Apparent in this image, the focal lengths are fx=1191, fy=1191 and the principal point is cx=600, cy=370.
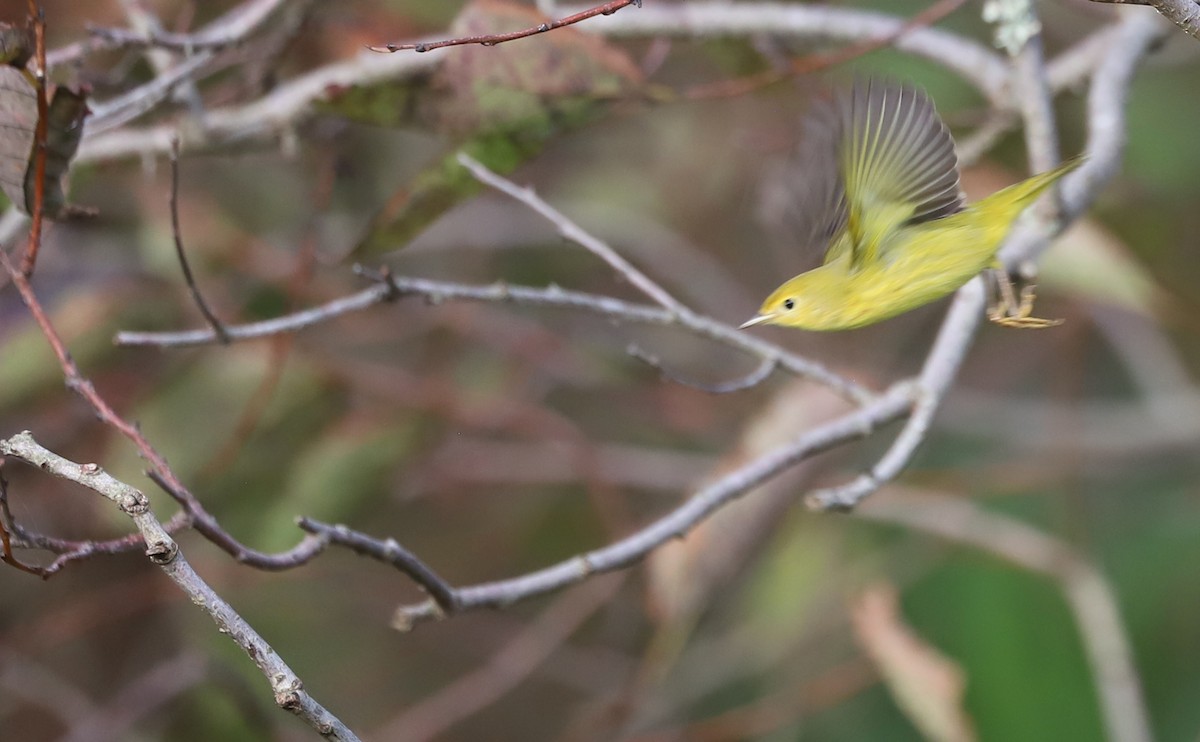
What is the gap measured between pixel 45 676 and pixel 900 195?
4.58 feet

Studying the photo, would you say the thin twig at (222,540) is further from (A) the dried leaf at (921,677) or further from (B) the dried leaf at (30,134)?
(A) the dried leaf at (921,677)

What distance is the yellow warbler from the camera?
0.61 meters

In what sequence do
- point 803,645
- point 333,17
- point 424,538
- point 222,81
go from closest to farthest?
point 333,17
point 222,81
point 803,645
point 424,538

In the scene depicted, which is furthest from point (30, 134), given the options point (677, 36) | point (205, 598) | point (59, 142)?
point (677, 36)

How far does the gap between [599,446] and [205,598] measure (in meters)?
1.53

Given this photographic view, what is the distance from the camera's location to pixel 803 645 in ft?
6.28

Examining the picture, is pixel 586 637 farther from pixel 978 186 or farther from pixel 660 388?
pixel 978 186

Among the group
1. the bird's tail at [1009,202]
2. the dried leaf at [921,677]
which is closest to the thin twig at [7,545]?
the bird's tail at [1009,202]

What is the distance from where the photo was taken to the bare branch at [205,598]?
52 centimetres

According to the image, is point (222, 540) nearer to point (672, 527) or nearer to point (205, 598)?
point (205, 598)

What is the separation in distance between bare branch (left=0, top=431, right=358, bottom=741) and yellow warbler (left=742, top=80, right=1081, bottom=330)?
0.95 ft

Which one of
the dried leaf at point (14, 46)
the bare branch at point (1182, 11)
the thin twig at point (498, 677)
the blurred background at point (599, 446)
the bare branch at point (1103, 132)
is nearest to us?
the bare branch at point (1182, 11)

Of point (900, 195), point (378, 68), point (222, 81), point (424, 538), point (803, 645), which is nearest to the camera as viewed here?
point (900, 195)

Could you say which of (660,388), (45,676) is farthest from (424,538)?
(45,676)
